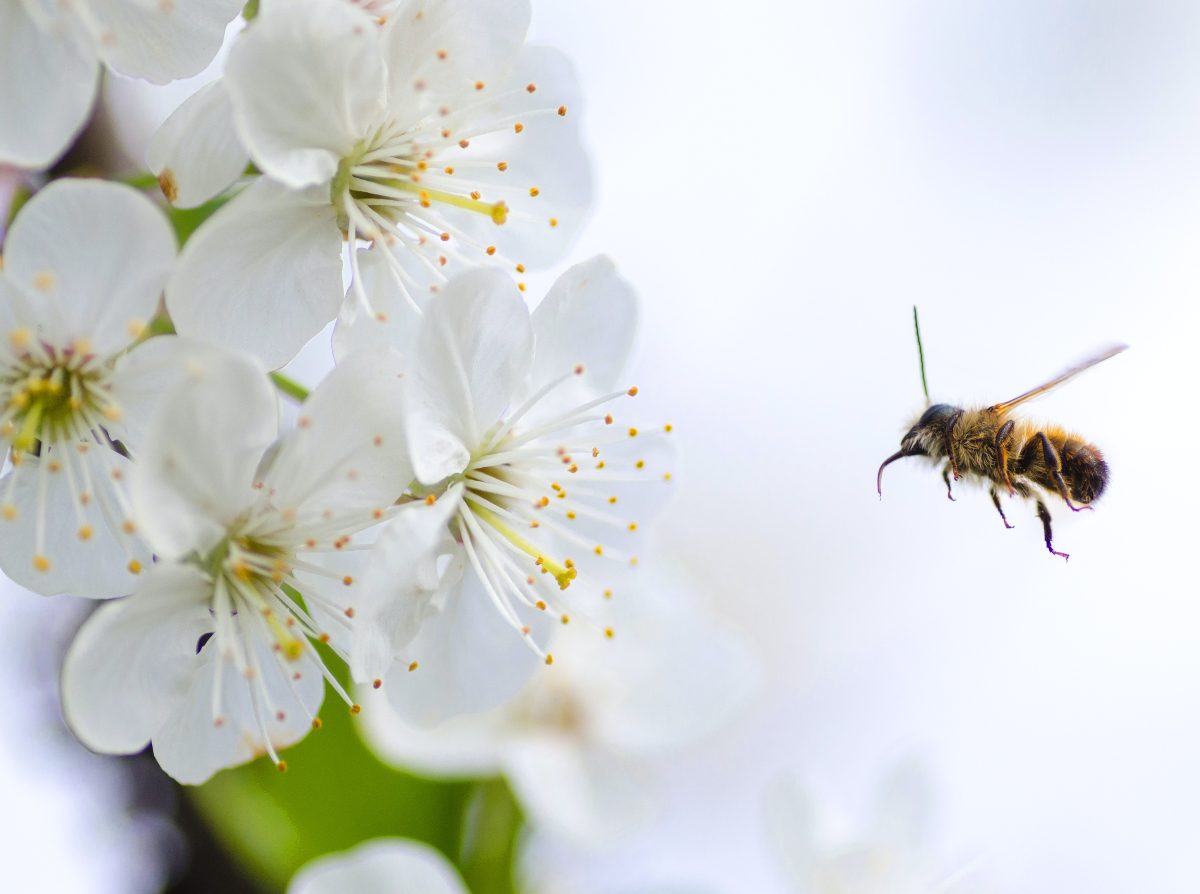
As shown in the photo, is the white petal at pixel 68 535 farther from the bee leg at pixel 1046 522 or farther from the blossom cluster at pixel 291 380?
the bee leg at pixel 1046 522

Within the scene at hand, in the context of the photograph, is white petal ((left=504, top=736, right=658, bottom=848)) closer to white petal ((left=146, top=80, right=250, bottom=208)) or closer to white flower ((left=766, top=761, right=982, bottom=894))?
white flower ((left=766, top=761, right=982, bottom=894))

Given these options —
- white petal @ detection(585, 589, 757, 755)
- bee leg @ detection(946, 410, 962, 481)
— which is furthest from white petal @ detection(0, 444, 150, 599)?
white petal @ detection(585, 589, 757, 755)

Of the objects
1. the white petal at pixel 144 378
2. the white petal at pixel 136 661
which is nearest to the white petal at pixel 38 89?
the white petal at pixel 144 378

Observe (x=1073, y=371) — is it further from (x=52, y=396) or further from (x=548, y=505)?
(x=52, y=396)

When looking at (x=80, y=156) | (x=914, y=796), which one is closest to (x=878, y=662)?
(x=914, y=796)

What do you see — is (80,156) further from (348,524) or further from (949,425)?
(949,425)
